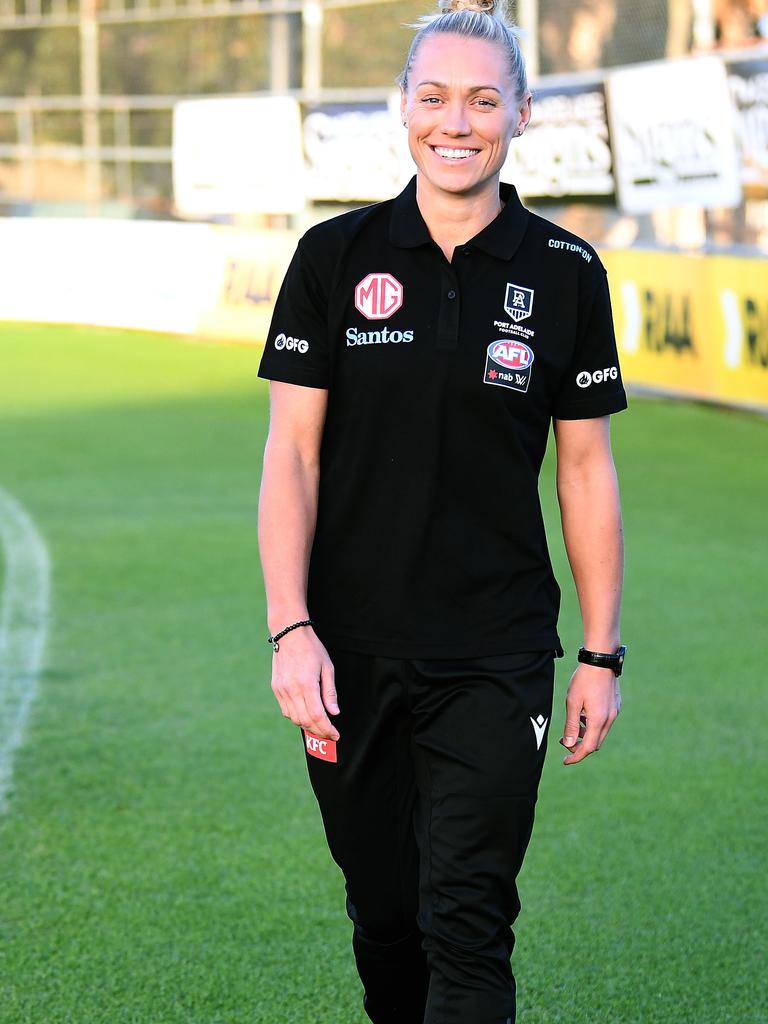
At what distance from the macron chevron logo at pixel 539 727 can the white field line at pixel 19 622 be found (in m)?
2.74

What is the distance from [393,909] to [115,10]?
31926 millimetres

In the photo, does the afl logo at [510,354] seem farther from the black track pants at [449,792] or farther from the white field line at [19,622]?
the white field line at [19,622]

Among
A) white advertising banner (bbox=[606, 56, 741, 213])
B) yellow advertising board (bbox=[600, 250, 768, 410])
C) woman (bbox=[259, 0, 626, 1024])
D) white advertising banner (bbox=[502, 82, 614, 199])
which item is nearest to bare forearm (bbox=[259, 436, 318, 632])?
woman (bbox=[259, 0, 626, 1024])

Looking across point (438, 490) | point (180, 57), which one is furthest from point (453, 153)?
point (180, 57)

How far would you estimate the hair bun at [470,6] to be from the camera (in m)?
2.96

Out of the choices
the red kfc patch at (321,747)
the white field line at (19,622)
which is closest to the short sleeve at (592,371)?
the red kfc patch at (321,747)

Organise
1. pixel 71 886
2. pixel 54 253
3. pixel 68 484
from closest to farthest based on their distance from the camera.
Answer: pixel 71 886
pixel 68 484
pixel 54 253

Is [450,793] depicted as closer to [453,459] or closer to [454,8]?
[453,459]

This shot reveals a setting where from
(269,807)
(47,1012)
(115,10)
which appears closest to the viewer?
(47,1012)

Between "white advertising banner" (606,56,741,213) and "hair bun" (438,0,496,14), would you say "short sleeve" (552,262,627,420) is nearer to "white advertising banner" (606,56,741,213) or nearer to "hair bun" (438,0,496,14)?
"hair bun" (438,0,496,14)

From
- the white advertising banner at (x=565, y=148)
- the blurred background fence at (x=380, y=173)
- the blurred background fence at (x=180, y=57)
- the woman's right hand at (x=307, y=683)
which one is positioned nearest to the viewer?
the woman's right hand at (x=307, y=683)

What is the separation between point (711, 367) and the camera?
47.1ft

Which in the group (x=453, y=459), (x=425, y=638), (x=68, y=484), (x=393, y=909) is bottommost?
(x=68, y=484)

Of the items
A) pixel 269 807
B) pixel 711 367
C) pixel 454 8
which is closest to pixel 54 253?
pixel 711 367
